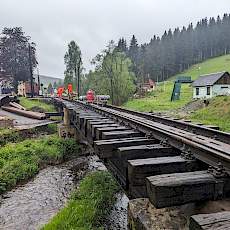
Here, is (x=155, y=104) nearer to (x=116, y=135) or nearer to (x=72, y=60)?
(x=116, y=135)

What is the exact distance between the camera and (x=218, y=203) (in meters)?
2.55

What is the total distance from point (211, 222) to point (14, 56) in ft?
186

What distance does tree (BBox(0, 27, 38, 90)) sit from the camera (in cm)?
5384

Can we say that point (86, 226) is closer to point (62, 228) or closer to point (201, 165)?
point (62, 228)

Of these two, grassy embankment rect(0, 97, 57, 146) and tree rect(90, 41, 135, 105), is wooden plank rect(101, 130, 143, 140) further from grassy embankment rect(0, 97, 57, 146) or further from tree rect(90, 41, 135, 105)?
tree rect(90, 41, 135, 105)

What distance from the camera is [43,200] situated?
29.8 ft

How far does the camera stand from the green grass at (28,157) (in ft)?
37.2

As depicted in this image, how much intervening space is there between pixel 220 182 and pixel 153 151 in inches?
49.5

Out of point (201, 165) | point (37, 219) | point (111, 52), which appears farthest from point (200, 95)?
point (201, 165)

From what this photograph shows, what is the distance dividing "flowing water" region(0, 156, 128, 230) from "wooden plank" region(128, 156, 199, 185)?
445cm

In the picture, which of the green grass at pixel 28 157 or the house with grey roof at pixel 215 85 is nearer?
the green grass at pixel 28 157

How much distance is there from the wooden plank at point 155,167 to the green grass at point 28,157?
842cm

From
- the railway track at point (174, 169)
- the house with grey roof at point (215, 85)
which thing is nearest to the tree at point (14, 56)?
the house with grey roof at point (215, 85)

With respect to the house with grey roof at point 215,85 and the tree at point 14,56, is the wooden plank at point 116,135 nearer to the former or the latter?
the house with grey roof at point 215,85
